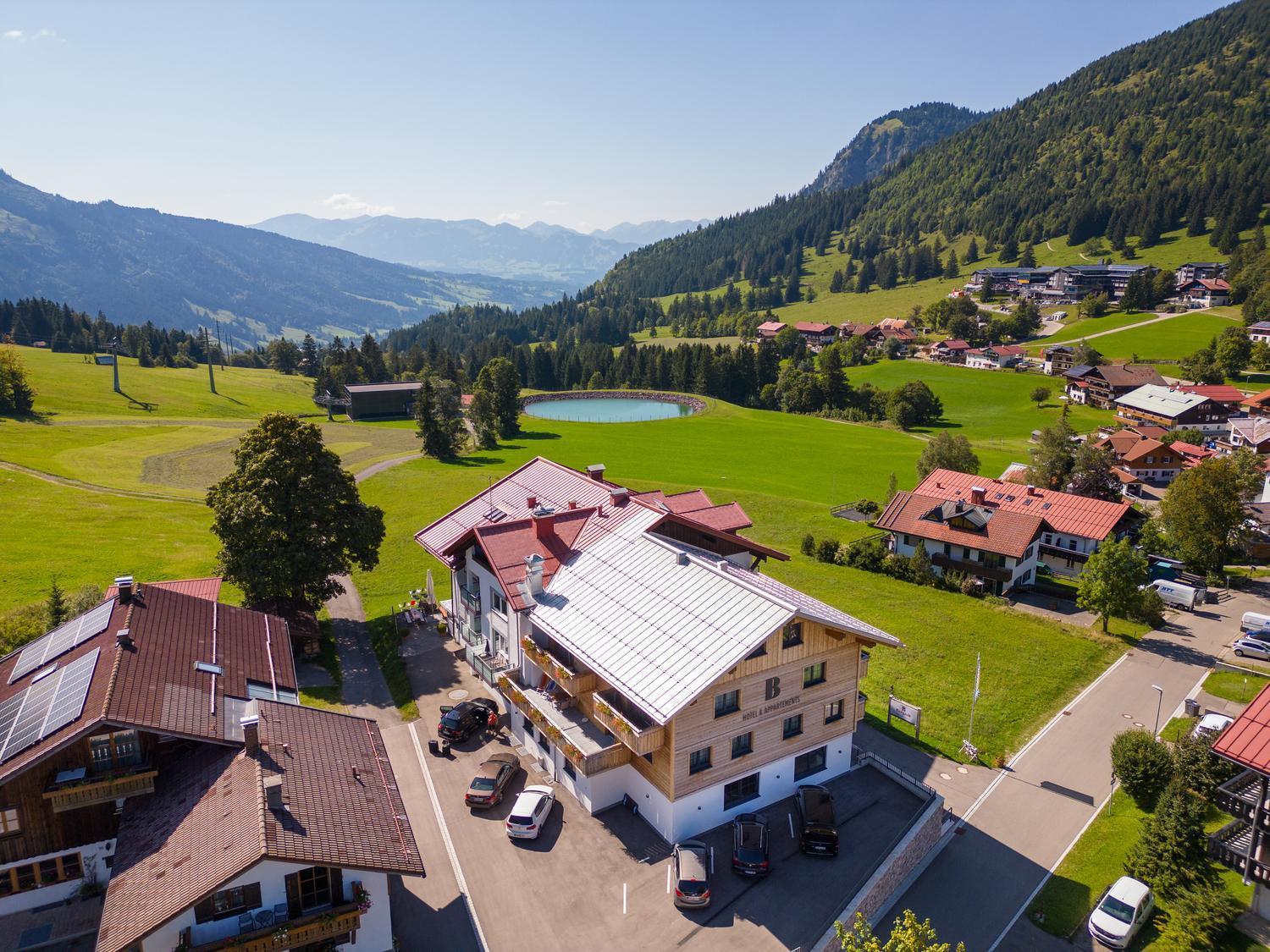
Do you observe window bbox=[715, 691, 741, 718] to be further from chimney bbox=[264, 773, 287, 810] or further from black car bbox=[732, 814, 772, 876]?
chimney bbox=[264, 773, 287, 810]

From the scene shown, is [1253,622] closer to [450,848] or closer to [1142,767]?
[1142,767]

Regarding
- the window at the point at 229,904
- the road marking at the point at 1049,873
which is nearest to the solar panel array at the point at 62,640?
the window at the point at 229,904

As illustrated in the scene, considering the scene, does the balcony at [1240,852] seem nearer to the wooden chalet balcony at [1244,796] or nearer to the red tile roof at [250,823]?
the wooden chalet balcony at [1244,796]

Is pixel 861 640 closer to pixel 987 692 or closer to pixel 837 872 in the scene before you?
pixel 837 872

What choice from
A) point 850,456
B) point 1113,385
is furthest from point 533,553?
point 1113,385

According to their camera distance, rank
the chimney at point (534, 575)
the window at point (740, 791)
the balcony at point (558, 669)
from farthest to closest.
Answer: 1. the chimney at point (534, 575)
2. the balcony at point (558, 669)
3. the window at point (740, 791)
